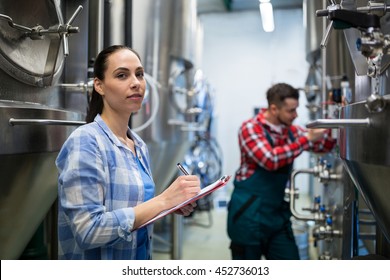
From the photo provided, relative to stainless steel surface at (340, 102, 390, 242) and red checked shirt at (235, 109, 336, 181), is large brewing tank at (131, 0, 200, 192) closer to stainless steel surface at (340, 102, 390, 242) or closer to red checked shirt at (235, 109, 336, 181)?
red checked shirt at (235, 109, 336, 181)

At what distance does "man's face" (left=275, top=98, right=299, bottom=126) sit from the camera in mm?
1483

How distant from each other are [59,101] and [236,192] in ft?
2.75

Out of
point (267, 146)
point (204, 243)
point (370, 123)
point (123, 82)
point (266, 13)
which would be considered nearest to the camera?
point (370, 123)

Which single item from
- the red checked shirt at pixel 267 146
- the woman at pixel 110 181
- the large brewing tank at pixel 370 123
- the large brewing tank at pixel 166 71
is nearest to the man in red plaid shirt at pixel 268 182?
the red checked shirt at pixel 267 146

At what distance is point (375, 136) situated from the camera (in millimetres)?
637

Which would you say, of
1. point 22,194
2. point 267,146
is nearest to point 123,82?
point 22,194

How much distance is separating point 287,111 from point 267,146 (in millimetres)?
160

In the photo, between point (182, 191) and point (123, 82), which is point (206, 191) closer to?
point (182, 191)

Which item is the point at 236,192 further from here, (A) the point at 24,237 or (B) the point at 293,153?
(A) the point at 24,237

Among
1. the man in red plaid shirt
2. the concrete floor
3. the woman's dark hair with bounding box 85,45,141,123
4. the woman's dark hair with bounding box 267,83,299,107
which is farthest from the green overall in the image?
the woman's dark hair with bounding box 85,45,141,123

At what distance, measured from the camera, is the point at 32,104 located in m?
0.86

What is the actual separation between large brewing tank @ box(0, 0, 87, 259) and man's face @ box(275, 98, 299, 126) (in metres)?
0.79

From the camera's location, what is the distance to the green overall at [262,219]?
1.51 meters

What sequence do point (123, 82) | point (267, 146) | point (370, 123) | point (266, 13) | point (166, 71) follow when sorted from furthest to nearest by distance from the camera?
point (166, 71)
point (267, 146)
point (266, 13)
point (123, 82)
point (370, 123)
